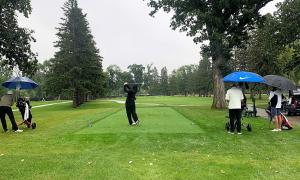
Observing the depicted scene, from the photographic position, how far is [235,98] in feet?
45.9

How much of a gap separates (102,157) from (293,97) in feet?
61.4

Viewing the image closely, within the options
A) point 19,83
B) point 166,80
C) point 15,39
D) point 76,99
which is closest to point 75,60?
point 76,99

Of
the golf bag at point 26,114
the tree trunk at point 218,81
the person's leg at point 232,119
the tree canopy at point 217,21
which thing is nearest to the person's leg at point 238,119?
the person's leg at point 232,119

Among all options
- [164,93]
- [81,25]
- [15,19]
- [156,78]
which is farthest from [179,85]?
[15,19]

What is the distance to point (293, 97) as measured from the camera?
24.6 m

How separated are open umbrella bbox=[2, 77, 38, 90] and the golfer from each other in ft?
31.1

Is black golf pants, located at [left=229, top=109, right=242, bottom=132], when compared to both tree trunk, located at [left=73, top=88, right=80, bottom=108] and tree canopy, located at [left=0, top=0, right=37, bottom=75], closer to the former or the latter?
tree canopy, located at [left=0, top=0, right=37, bottom=75]

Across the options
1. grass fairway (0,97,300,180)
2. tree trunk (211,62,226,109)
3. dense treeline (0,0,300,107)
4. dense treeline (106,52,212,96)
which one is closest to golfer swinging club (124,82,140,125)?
grass fairway (0,97,300,180)

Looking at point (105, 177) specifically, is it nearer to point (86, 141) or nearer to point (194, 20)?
point (86, 141)

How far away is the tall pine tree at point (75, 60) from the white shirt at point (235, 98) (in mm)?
36366

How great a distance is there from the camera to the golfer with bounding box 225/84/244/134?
1395cm

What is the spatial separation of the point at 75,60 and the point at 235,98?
3890 centimetres

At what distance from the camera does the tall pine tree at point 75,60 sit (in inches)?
1939

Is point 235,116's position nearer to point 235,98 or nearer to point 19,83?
point 235,98
